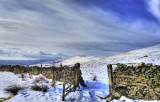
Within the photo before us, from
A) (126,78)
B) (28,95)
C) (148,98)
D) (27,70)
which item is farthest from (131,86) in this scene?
(27,70)

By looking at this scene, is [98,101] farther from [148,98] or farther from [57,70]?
[57,70]

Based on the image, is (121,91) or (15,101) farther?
(121,91)

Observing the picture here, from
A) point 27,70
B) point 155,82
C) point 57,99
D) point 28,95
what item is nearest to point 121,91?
point 155,82

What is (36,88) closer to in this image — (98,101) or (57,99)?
(57,99)

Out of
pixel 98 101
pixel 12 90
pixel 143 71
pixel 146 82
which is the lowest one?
pixel 98 101

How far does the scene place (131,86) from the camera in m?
8.23

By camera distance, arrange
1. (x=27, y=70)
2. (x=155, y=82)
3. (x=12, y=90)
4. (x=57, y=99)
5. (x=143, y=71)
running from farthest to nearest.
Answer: (x=27, y=70)
(x=12, y=90)
(x=57, y=99)
(x=143, y=71)
(x=155, y=82)

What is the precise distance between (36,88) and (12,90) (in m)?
1.91

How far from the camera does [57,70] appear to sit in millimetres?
16734

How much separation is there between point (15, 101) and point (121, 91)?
7356mm

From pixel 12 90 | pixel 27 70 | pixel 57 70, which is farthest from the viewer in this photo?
pixel 27 70

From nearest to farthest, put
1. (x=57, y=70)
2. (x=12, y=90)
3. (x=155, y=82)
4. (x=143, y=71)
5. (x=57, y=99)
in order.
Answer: (x=155, y=82) → (x=143, y=71) → (x=57, y=99) → (x=12, y=90) → (x=57, y=70)

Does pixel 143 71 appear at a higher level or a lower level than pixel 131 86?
higher

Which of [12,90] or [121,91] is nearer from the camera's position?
[121,91]
